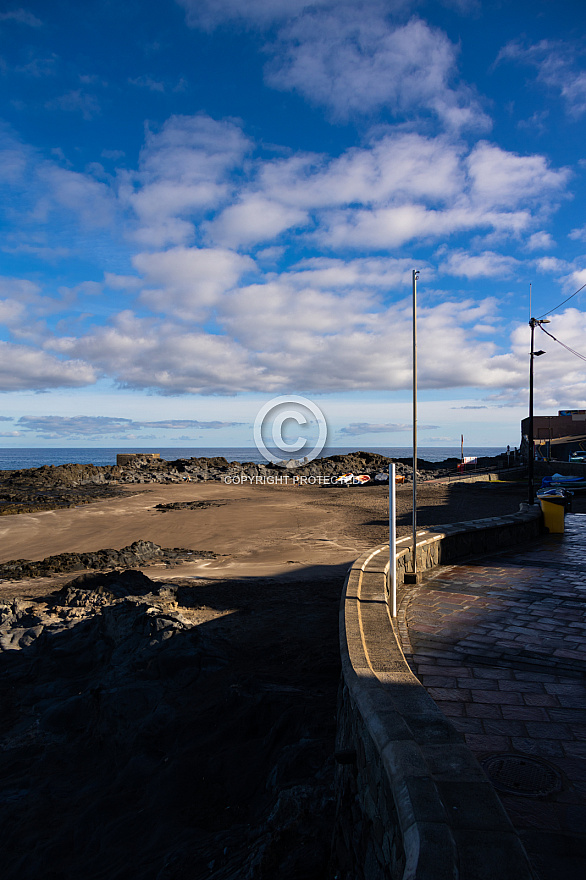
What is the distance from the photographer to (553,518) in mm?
11773

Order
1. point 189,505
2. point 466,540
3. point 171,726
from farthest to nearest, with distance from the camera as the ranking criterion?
point 189,505, point 466,540, point 171,726

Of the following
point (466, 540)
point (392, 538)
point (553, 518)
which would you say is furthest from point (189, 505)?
point (392, 538)

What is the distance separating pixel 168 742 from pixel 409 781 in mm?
4517

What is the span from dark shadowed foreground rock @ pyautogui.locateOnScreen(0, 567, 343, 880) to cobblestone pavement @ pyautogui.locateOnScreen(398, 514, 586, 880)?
55.3 inches

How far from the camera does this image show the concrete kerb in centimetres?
189

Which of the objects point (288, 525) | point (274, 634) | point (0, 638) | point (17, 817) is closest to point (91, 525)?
point (288, 525)

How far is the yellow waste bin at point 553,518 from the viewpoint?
38.4ft

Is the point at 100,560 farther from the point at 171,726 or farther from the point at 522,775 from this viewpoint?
the point at 522,775

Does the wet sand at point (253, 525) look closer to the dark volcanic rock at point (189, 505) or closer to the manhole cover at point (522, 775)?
the dark volcanic rock at point (189, 505)

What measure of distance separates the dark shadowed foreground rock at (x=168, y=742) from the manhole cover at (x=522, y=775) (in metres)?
1.46

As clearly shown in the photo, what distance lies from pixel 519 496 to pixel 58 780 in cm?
2641

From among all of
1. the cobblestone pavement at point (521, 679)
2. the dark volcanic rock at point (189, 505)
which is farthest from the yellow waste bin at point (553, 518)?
the dark volcanic rock at point (189, 505)

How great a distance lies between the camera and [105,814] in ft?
16.6

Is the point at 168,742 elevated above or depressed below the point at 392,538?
below
